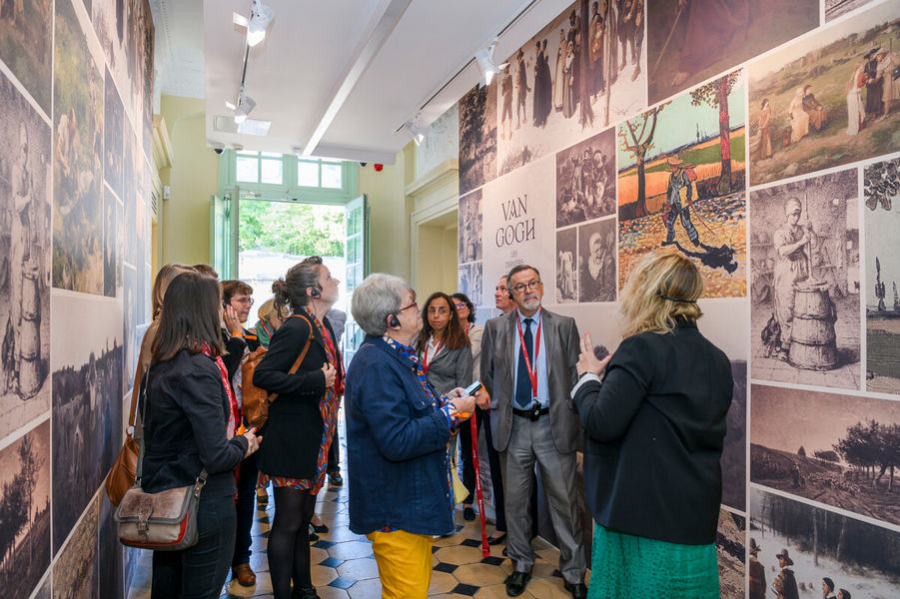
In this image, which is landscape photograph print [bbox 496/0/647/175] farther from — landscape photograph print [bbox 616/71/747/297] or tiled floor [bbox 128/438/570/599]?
tiled floor [bbox 128/438/570/599]

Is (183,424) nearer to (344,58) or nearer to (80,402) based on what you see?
(80,402)

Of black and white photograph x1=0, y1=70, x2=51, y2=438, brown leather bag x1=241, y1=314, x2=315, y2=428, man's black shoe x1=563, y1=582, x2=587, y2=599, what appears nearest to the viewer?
black and white photograph x1=0, y1=70, x2=51, y2=438

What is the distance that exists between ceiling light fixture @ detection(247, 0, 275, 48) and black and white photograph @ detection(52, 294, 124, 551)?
5.72 ft

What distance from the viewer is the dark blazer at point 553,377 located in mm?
3525

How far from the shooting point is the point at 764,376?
260 centimetres

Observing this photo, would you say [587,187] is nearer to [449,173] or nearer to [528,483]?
[528,483]

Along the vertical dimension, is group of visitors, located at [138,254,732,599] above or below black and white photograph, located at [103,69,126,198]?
below

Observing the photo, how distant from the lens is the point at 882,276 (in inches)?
83.4

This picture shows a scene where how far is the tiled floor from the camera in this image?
3.50 metres

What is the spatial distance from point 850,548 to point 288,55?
4.32 metres

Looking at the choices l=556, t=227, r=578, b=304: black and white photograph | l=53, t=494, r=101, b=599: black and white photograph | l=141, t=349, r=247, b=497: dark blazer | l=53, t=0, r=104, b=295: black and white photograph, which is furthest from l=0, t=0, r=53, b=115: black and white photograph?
l=556, t=227, r=578, b=304: black and white photograph

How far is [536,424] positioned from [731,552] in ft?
4.08

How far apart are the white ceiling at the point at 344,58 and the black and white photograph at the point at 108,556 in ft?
9.42

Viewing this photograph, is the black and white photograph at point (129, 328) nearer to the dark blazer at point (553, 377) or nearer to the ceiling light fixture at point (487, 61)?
the dark blazer at point (553, 377)
